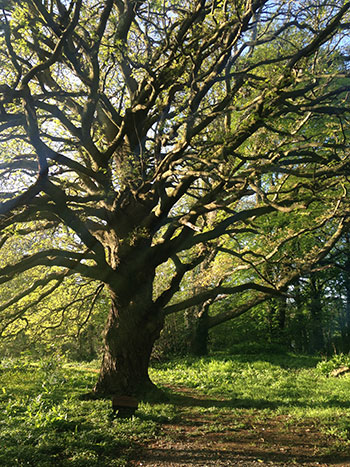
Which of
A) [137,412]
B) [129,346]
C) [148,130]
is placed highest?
[148,130]

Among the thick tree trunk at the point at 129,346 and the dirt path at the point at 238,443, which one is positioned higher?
the thick tree trunk at the point at 129,346

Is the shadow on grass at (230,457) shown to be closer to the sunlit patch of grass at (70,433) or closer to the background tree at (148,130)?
the sunlit patch of grass at (70,433)

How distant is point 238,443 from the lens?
5746 millimetres

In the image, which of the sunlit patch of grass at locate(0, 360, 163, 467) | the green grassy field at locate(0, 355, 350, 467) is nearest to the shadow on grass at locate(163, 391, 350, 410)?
the green grassy field at locate(0, 355, 350, 467)

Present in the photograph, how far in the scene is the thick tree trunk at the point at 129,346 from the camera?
8.60 meters

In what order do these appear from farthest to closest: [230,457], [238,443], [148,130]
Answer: [148,130], [238,443], [230,457]

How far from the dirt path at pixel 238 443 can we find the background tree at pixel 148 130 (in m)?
2.31

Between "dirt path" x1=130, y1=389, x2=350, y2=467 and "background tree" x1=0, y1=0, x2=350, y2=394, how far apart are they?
2308 millimetres

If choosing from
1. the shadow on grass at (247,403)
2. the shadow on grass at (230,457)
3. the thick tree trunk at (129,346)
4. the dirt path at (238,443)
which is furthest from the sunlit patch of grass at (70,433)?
the shadow on grass at (247,403)

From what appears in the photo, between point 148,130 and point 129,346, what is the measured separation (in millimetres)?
5752

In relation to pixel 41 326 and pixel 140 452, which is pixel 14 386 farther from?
pixel 140 452

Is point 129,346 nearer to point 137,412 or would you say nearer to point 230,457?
point 137,412

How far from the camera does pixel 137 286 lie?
9.16 metres

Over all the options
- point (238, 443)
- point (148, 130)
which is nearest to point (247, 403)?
point (238, 443)
